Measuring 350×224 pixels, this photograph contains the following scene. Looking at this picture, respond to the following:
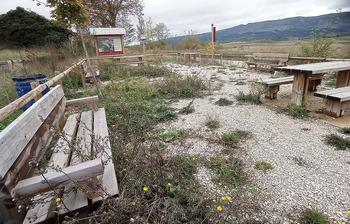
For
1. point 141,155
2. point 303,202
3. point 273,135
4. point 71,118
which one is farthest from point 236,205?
point 71,118

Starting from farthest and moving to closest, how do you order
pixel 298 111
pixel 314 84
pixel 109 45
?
pixel 109 45
pixel 314 84
pixel 298 111

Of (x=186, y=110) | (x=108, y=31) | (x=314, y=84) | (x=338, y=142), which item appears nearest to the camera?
(x=338, y=142)

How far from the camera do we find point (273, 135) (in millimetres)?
3236

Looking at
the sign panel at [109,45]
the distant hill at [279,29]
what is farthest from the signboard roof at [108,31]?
the distant hill at [279,29]

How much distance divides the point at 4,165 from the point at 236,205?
5.61 ft

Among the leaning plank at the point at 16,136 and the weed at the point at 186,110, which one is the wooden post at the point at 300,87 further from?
the leaning plank at the point at 16,136

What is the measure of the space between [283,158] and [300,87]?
2424 millimetres

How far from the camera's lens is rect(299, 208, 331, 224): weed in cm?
162

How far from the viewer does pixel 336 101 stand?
12.2 ft

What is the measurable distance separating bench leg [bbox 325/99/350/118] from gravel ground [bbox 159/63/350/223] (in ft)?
1.53

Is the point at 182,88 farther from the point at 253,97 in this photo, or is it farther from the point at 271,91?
the point at 271,91

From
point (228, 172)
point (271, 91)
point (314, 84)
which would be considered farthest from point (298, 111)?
point (228, 172)

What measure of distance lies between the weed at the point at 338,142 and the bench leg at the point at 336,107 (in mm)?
1002

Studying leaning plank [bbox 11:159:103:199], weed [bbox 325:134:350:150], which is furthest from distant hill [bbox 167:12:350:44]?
leaning plank [bbox 11:159:103:199]
